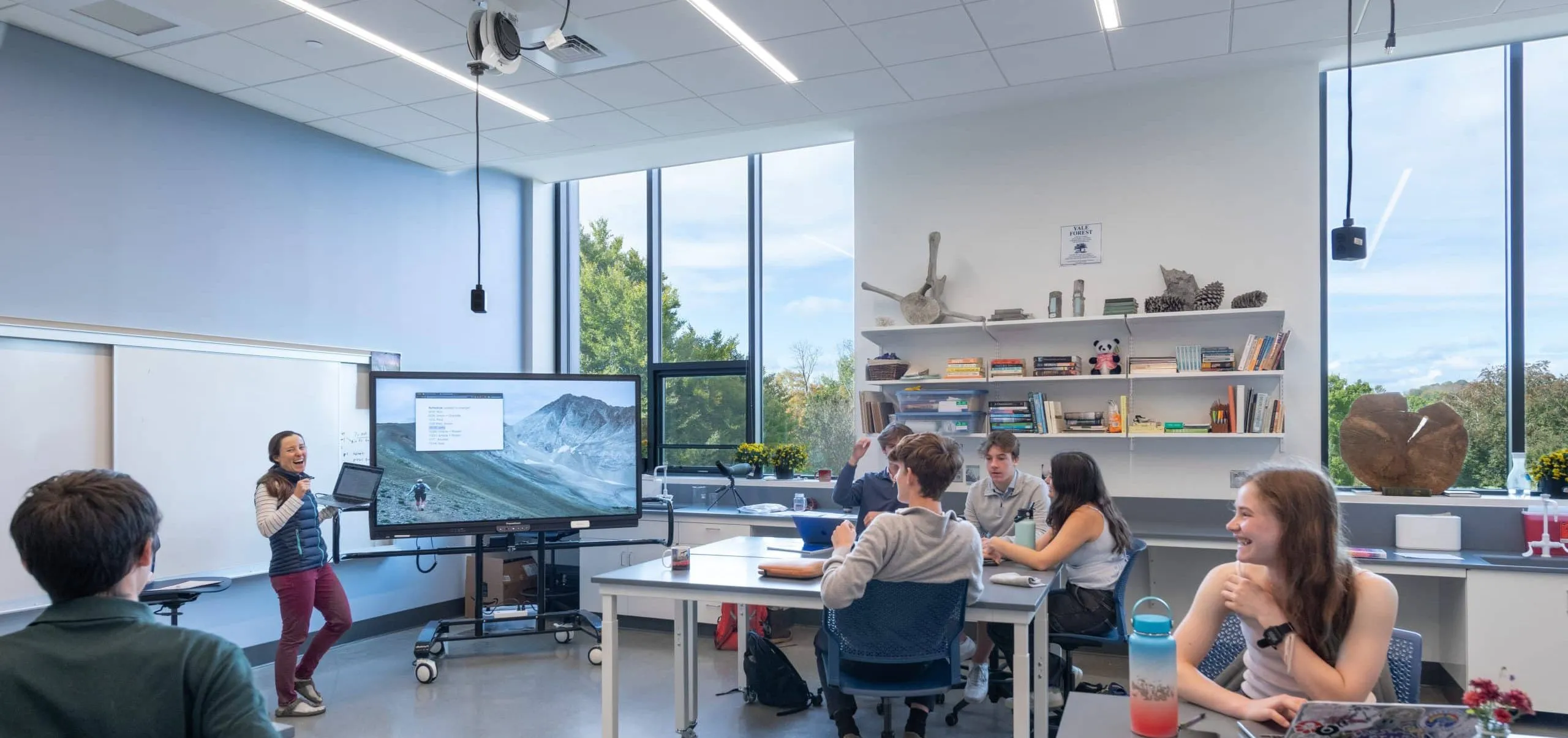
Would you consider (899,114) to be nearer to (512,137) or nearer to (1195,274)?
(1195,274)

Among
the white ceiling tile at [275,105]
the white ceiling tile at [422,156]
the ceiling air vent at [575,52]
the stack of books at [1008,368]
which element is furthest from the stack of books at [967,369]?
the white ceiling tile at [275,105]

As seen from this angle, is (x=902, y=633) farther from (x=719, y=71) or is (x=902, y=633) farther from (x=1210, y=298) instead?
(x=719, y=71)

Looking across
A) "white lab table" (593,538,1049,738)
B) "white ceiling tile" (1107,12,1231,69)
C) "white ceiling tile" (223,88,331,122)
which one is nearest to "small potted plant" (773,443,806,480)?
"white lab table" (593,538,1049,738)

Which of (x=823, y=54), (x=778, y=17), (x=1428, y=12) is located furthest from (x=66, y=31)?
(x=1428, y=12)

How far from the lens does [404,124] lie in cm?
543

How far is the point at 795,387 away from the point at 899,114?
1.94 m

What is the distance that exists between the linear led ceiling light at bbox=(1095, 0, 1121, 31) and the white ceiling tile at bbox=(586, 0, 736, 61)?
5.37 feet

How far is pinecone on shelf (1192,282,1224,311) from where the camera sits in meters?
4.86

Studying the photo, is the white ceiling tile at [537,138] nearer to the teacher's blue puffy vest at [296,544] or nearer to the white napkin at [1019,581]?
the teacher's blue puffy vest at [296,544]

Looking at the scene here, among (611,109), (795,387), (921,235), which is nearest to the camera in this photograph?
(611,109)

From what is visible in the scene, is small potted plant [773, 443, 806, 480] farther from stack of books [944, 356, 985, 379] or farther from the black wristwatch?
the black wristwatch

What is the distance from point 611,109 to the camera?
5297 mm

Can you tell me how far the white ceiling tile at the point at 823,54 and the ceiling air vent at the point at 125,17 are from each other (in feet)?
8.74

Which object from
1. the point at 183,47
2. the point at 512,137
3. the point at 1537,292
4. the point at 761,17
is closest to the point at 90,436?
the point at 183,47
